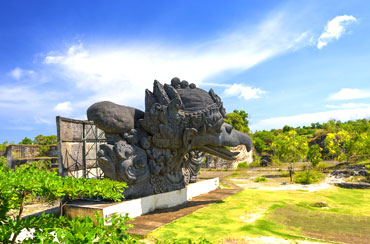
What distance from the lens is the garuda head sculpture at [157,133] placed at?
792 centimetres

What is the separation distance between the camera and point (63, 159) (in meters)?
10.2

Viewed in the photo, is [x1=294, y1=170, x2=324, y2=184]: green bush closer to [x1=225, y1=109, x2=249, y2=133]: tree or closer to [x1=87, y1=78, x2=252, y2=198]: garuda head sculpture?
[x1=87, y1=78, x2=252, y2=198]: garuda head sculpture

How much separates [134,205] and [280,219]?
416 centimetres

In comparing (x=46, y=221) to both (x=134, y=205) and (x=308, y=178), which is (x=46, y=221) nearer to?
(x=134, y=205)

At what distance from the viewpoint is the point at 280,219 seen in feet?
24.1

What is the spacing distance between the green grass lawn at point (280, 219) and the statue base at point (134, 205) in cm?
A: 121

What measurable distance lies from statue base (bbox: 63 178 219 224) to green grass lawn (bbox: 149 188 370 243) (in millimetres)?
1206

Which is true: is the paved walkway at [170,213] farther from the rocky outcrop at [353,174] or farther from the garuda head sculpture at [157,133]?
the rocky outcrop at [353,174]

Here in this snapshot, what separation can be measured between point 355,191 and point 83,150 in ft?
40.0

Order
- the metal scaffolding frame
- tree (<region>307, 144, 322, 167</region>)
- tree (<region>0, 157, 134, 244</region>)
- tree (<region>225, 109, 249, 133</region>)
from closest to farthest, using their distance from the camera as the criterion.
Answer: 1. tree (<region>0, 157, 134, 244</region>)
2. the metal scaffolding frame
3. tree (<region>307, 144, 322, 167</region>)
4. tree (<region>225, 109, 249, 133</region>)

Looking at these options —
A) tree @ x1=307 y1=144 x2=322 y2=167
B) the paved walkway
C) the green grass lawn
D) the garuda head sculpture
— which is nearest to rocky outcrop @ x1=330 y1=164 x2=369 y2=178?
tree @ x1=307 y1=144 x2=322 y2=167

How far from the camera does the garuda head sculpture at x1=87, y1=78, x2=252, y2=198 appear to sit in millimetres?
7918

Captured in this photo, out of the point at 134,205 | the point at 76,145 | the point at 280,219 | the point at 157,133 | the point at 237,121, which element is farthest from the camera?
the point at 237,121

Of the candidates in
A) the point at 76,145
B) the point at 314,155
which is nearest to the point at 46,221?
the point at 76,145
